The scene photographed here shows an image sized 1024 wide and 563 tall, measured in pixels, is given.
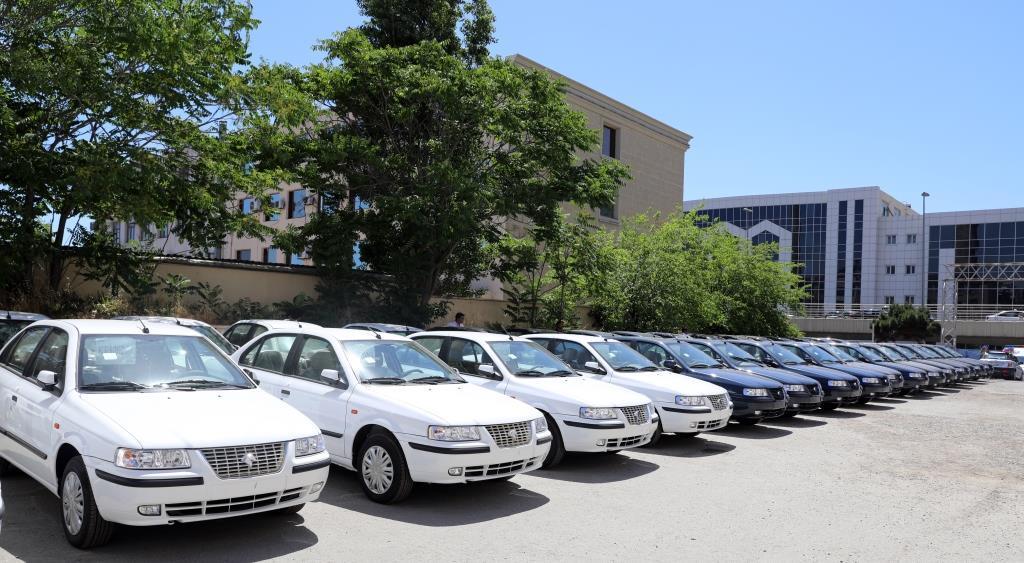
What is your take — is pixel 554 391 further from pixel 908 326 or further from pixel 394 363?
pixel 908 326

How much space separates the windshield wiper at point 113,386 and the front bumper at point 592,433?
465 cm

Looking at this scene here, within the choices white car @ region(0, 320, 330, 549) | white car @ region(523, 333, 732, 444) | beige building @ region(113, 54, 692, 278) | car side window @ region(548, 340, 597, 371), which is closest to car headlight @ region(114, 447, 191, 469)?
white car @ region(0, 320, 330, 549)

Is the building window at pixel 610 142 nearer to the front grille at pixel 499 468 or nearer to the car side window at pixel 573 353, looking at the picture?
the car side window at pixel 573 353

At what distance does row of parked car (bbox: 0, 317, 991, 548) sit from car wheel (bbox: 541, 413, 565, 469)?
3 centimetres

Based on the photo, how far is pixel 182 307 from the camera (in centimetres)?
1880

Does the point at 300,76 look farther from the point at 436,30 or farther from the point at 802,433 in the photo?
the point at 802,433

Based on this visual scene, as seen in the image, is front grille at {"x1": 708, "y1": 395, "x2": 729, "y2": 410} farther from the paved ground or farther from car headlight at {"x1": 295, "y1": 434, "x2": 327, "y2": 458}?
car headlight at {"x1": 295, "y1": 434, "x2": 327, "y2": 458}

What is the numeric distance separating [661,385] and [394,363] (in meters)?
4.55

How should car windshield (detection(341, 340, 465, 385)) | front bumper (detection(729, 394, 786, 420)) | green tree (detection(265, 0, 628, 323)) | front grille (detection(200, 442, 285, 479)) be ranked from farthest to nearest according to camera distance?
green tree (detection(265, 0, 628, 323)), front bumper (detection(729, 394, 786, 420)), car windshield (detection(341, 340, 465, 385)), front grille (detection(200, 442, 285, 479))

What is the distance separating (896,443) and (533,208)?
1090 centimetres

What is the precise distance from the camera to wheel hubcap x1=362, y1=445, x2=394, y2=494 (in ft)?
23.5

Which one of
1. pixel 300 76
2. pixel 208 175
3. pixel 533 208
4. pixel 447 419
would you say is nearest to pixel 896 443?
pixel 447 419

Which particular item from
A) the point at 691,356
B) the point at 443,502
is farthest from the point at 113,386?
the point at 691,356

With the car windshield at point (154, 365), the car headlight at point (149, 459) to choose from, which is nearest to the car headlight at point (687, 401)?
the car windshield at point (154, 365)
